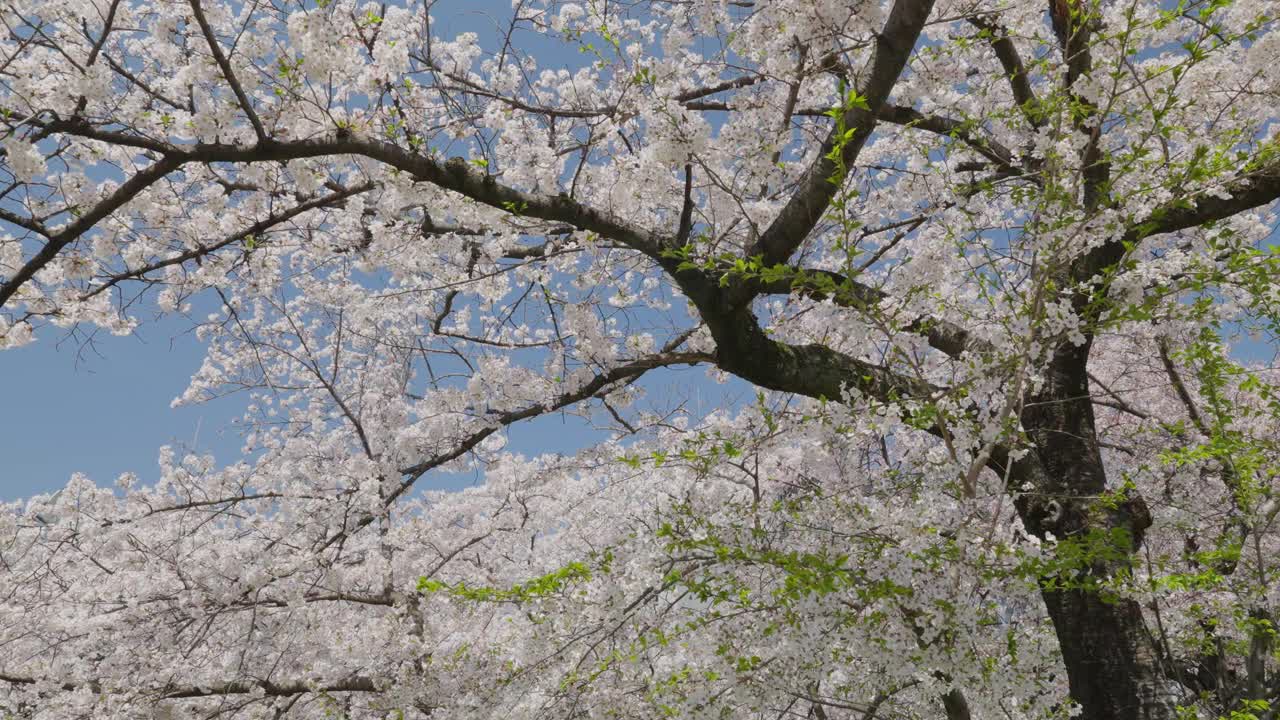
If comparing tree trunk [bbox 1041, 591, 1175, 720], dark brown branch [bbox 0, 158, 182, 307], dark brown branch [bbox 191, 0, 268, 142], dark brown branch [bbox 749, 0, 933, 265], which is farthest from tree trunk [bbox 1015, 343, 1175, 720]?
dark brown branch [bbox 0, 158, 182, 307]

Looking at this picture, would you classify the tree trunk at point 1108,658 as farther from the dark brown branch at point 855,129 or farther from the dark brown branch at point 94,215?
the dark brown branch at point 94,215

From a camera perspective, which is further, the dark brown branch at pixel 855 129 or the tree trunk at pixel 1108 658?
the tree trunk at pixel 1108 658

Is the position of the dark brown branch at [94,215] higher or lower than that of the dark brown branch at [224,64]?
lower

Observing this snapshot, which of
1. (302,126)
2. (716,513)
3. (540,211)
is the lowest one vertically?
(716,513)

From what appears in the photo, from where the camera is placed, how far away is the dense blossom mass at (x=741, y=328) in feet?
10.3

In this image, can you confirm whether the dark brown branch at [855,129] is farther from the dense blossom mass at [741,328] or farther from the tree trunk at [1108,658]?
the tree trunk at [1108,658]

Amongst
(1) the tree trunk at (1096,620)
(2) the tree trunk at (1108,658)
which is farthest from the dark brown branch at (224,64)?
(2) the tree trunk at (1108,658)

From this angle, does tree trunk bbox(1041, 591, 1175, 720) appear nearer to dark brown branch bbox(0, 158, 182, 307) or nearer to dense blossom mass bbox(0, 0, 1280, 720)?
dense blossom mass bbox(0, 0, 1280, 720)

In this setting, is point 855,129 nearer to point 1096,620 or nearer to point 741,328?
point 741,328

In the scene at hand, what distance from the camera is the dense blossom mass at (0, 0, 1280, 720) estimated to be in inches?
124

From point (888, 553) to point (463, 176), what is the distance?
277 centimetres

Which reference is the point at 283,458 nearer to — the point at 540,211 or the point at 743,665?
the point at 540,211

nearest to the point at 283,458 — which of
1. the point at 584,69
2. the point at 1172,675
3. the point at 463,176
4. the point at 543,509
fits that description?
the point at 543,509

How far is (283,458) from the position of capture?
9.41m
